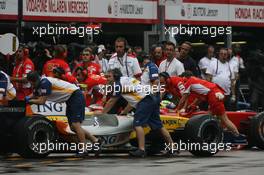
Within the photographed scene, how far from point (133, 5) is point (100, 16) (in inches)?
46.5

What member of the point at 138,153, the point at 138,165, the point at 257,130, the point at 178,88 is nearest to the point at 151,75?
the point at 138,153

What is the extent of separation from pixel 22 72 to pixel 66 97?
3934 millimetres

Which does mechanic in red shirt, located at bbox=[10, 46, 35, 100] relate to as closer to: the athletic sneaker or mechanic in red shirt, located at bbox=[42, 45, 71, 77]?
mechanic in red shirt, located at bbox=[42, 45, 71, 77]

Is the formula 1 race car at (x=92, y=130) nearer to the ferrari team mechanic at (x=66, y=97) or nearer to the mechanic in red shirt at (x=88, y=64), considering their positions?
the ferrari team mechanic at (x=66, y=97)

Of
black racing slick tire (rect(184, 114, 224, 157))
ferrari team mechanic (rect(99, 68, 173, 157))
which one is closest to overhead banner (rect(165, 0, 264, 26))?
ferrari team mechanic (rect(99, 68, 173, 157))

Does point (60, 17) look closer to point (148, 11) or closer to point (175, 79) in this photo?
point (148, 11)

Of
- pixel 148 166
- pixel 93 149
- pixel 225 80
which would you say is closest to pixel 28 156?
pixel 93 149

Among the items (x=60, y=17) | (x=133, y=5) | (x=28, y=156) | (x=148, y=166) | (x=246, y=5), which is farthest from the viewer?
(x=246, y=5)

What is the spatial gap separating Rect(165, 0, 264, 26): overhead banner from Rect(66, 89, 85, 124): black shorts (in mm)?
10127

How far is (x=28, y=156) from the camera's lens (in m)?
14.4

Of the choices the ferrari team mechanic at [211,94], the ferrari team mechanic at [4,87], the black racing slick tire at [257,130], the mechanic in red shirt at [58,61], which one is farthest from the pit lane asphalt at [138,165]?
the mechanic in red shirt at [58,61]

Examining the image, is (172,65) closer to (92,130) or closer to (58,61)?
(58,61)

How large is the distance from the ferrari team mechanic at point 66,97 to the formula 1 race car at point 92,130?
237 millimetres

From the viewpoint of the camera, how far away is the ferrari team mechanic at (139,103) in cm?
1478
